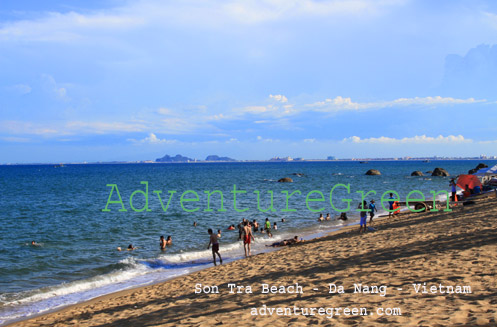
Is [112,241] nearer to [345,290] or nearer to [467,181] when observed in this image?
[345,290]

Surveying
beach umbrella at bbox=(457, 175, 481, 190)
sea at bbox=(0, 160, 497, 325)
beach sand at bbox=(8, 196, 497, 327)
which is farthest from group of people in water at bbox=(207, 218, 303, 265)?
beach umbrella at bbox=(457, 175, 481, 190)

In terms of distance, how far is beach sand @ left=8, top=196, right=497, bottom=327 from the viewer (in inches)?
304

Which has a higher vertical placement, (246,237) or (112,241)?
(246,237)

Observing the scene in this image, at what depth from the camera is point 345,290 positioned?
964 centimetres

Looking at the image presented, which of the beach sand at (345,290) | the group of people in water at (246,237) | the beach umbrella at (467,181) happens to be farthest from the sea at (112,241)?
the beach umbrella at (467,181)

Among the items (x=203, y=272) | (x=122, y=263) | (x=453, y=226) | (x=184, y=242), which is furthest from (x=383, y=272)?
(x=184, y=242)

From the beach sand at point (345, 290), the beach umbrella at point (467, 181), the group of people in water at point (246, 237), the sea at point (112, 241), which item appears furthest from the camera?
the beach umbrella at point (467, 181)

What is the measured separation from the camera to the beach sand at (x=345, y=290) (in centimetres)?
773

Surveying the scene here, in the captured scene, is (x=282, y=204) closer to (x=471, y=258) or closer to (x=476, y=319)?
(x=471, y=258)

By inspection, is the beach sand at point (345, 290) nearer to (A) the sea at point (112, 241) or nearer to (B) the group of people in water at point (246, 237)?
(B) the group of people in water at point (246, 237)

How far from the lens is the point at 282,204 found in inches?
1614

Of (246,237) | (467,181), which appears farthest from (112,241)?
(467,181)

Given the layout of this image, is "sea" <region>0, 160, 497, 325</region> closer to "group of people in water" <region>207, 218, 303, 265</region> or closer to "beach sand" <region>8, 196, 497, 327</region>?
"group of people in water" <region>207, 218, 303, 265</region>

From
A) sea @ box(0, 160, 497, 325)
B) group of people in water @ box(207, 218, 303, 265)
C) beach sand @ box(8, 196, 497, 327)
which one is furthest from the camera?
group of people in water @ box(207, 218, 303, 265)
